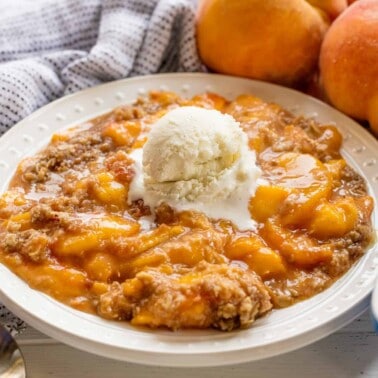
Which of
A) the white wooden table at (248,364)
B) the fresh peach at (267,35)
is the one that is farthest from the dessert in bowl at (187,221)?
the fresh peach at (267,35)

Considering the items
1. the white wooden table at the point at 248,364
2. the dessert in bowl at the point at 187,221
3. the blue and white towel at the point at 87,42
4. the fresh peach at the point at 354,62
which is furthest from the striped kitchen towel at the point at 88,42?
the white wooden table at the point at 248,364

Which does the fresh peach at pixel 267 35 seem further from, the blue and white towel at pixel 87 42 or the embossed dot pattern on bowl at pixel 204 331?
the embossed dot pattern on bowl at pixel 204 331

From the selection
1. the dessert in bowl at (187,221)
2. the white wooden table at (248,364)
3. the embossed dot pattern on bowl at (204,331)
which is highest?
the dessert in bowl at (187,221)

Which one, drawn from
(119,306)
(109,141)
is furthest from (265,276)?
(109,141)

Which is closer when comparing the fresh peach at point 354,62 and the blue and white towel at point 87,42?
the fresh peach at point 354,62

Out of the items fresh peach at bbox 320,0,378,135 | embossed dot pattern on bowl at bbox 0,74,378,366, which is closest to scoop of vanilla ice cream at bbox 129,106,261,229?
embossed dot pattern on bowl at bbox 0,74,378,366

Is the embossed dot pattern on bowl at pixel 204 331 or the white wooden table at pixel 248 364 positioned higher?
the embossed dot pattern on bowl at pixel 204 331

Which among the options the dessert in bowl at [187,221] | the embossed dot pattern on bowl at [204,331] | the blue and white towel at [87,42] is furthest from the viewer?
the blue and white towel at [87,42]

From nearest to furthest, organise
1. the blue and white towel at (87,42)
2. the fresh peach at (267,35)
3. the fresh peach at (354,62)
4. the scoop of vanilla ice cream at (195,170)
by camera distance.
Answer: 1. the scoop of vanilla ice cream at (195,170)
2. the fresh peach at (354,62)
3. the fresh peach at (267,35)
4. the blue and white towel at (87,42)
